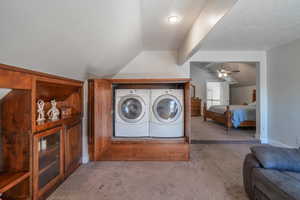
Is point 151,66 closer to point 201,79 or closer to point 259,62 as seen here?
point 259,62

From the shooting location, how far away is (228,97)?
9102mm

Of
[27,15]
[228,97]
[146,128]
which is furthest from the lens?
[228,97]

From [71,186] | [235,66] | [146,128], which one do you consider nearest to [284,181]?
[146,128]

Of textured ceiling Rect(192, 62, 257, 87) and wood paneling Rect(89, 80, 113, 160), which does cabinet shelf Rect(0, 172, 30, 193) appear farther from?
textured ceiling Rect(192, 62, 257, 87)

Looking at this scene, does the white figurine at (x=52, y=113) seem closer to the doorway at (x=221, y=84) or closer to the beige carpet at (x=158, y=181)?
the beige carpet at (x=158, y=181)

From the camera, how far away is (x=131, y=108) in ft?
9.78

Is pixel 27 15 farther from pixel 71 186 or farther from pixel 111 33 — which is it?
pixel 71 186

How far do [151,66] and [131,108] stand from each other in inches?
60.9

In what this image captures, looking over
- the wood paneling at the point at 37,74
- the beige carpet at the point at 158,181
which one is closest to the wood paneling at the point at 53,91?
the wood paneling at the point at 37,74

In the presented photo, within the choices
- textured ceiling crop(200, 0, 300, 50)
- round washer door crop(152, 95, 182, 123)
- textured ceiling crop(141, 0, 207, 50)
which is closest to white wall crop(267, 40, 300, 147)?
textured ceiling crop(200, 0, 300, 50)

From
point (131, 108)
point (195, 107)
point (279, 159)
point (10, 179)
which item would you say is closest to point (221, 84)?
point (195, 107)

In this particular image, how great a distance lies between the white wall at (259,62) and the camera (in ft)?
12.5

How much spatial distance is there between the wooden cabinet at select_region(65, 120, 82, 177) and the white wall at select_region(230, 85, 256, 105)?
7688 millimetres

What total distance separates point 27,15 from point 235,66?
7.45m
